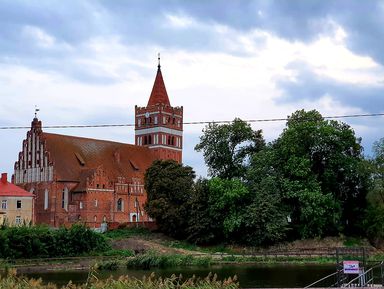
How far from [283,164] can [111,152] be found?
121 ft

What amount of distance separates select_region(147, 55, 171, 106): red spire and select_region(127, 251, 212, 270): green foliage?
56884mm

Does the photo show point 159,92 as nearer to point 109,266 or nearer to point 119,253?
point 119,253

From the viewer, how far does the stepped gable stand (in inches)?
3125

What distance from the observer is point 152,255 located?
159 feet

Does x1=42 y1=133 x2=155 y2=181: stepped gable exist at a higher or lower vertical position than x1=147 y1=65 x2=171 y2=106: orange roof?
lower

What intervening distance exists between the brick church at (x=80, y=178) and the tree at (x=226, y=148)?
815 cm

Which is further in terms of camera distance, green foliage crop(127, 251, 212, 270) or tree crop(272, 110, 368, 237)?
tree crop(272, 110, 368, 237)

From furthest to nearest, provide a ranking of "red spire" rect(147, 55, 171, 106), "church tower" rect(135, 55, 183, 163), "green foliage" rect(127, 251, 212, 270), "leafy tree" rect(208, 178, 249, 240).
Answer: "red spire" rect(147, 55, 171, 106)
"church tower" rect(135, 55, 183, 163)
"leafy tree" rect(208, 178, 249, 240)
"green foliage" rect(127, 251, 212, 270)

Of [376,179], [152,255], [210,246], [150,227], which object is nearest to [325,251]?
[376,179]

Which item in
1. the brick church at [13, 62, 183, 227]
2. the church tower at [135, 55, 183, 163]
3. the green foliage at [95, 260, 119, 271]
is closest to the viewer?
the green foliage at [95, 260, 119, 271]

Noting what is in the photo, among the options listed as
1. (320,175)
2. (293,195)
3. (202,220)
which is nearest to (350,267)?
(293,195)

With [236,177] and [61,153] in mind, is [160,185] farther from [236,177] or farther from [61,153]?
[61,153]

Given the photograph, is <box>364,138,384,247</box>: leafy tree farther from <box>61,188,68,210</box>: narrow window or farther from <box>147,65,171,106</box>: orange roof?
<box>147,65,171,106</box>: orange roof

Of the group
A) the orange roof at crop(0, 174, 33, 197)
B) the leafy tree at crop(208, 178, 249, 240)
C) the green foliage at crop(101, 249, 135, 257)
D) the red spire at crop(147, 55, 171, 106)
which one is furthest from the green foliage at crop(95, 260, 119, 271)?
the red spire at crop(147, 55, 171, 106)
